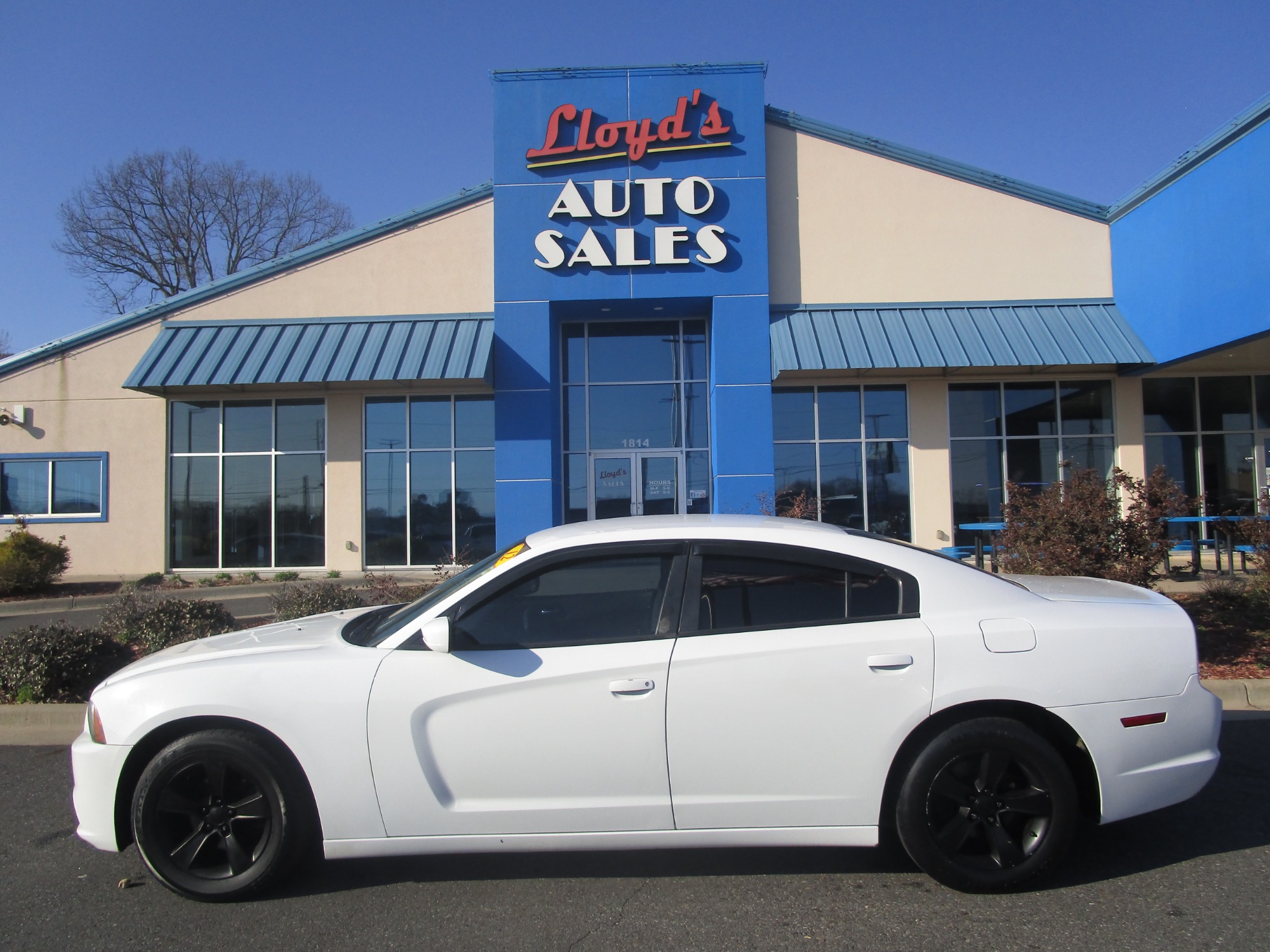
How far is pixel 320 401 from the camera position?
1599cm

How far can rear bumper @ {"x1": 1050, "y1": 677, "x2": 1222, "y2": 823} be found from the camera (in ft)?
11.5

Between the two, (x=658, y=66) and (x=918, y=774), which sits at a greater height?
(x=658, y=66)

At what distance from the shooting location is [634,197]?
15148 millimetres

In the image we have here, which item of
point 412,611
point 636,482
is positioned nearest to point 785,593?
point 412,611

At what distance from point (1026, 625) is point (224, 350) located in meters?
14.7

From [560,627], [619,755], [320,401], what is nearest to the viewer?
[619,755]

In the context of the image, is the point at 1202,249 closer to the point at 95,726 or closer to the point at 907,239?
the point at 907,239

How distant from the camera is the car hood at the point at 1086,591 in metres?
3.89

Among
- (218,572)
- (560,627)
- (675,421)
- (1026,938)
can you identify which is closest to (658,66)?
(675,421)

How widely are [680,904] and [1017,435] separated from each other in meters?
14.0

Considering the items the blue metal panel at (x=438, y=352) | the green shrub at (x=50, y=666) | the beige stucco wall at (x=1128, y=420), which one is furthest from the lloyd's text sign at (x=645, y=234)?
the green shrub at (x=50, y=666)

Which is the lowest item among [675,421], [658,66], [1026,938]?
[1026,938]

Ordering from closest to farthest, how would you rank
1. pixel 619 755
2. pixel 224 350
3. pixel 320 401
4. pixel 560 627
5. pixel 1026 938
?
1. pixel 1026 938
2. pixel 619 755
3. pixel 560 627
4. pixel 224 350
5. pixel 320 401

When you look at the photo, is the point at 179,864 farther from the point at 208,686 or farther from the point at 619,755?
the point at 619,755
